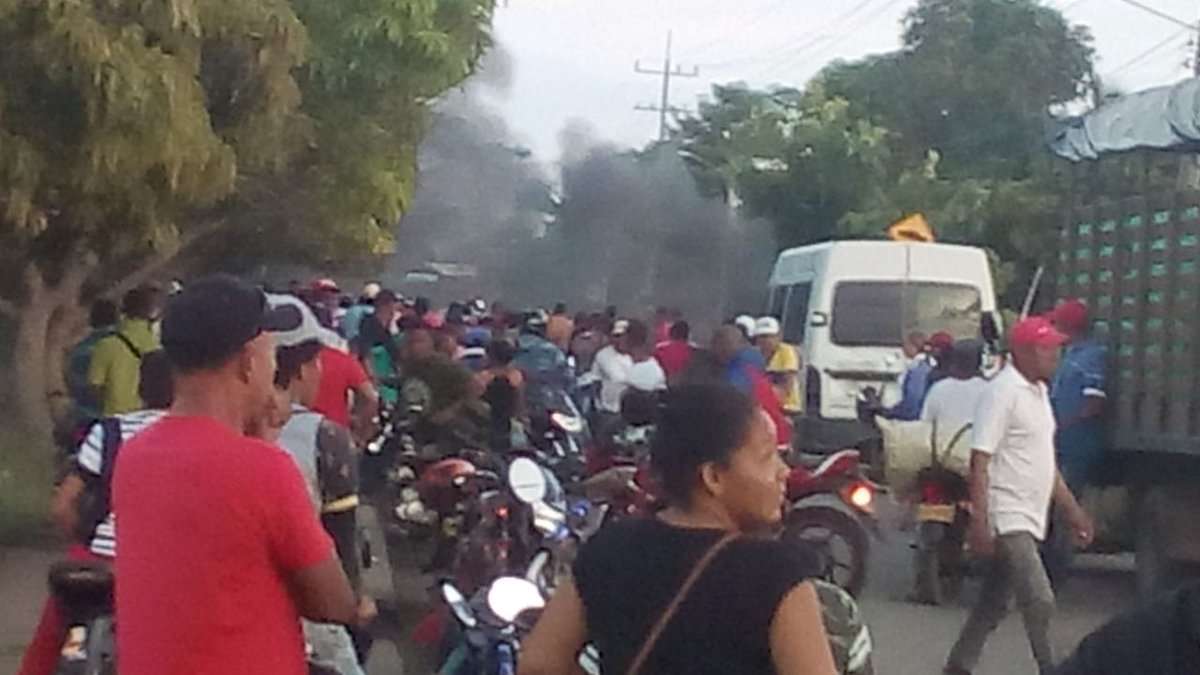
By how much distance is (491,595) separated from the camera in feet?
24.3

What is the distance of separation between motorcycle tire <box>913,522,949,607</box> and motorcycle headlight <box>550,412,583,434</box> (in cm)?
207

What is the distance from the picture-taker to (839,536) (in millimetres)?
13758

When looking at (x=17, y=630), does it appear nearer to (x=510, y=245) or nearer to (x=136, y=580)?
(x=136, y=580)

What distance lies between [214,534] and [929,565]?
10.2 meters

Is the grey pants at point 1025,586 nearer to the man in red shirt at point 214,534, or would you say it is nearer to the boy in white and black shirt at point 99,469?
the boy in white and black shirt at point 99,469

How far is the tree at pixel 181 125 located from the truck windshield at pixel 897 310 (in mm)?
4202

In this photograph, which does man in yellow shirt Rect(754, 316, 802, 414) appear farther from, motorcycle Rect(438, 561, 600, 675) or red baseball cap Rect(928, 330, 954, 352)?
motorcycle Rect(438, 561, 600, 675)

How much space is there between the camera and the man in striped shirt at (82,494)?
20.4 ft

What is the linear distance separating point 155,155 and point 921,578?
507cm

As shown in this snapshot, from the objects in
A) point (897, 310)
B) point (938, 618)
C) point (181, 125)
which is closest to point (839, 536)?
point (938, 618)

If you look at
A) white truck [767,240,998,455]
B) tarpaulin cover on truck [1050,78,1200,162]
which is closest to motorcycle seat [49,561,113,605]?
tarpaulin cover on truck [1050,78,1200,162]

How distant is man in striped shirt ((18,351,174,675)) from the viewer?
6215mm

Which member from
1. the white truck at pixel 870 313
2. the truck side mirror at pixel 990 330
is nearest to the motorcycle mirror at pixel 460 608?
the truck side mirror at pixel 990 330

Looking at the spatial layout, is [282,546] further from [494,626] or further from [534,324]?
[534,324]
